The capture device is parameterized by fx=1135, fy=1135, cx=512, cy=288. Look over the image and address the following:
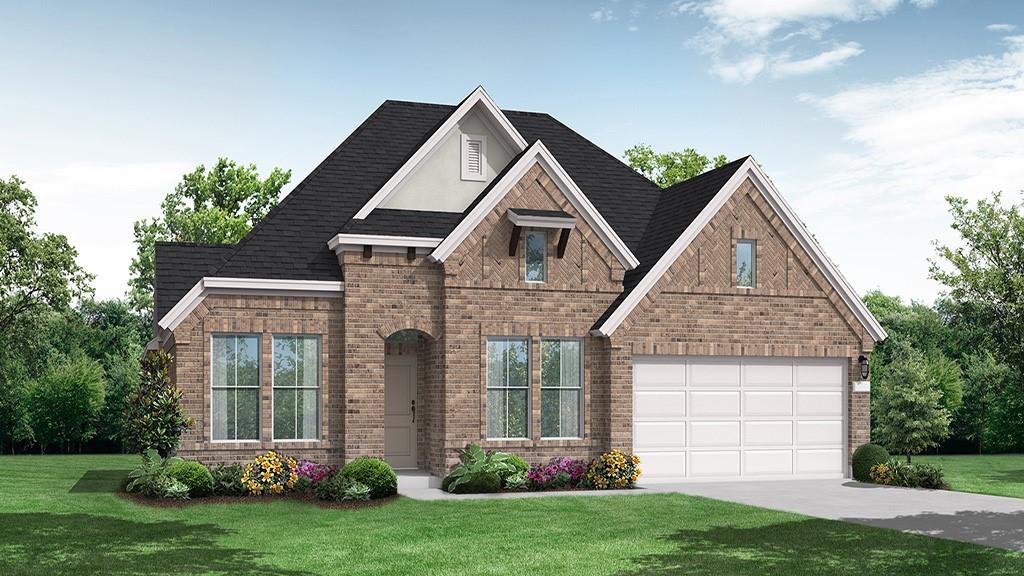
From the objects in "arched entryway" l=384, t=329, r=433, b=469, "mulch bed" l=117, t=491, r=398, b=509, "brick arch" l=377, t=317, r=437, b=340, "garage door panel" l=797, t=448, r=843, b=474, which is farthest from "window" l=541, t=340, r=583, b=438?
"garage door panel" l=797, t=448, r=843, b=474

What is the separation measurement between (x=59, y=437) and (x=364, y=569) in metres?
34.2

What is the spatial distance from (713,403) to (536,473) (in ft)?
14.2

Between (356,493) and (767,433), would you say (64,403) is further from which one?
(767,433)

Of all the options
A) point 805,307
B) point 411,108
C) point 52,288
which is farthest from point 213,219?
point 805,307

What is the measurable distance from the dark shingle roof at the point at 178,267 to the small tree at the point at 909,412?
23.3 m

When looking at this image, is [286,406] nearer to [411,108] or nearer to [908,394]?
[411,108]

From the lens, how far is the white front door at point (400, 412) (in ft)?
81.3

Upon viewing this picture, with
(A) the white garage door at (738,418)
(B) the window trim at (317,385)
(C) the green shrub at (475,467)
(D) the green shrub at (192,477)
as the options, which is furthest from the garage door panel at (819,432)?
(D) the green shrub at (192,477)

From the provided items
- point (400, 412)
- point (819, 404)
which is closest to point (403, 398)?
point (400, 412)

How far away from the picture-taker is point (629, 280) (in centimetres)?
2528

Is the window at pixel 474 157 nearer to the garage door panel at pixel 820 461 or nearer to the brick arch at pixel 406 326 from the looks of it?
the brick arch at pixel 406 326

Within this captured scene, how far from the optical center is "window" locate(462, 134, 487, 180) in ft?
81.7

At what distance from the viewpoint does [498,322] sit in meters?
23.3

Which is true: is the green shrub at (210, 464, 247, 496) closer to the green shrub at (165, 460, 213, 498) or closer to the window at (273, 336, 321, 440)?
the green shrub at (165, 460, 213, 498)
